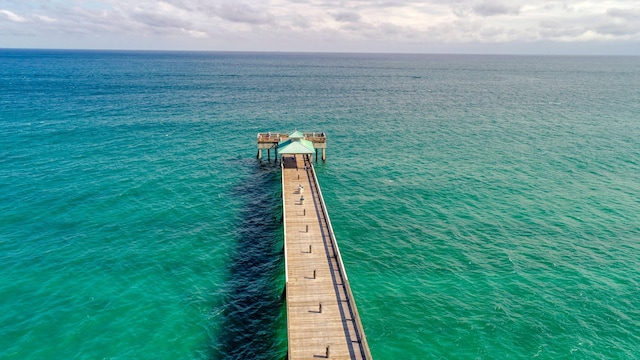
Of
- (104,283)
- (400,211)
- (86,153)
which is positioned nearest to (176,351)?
(104,283)

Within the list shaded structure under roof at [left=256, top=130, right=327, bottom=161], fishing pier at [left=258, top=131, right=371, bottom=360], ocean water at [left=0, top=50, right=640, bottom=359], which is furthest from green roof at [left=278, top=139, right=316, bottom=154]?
fishing pier at [left=258, top=131, right=371, bottom=360]

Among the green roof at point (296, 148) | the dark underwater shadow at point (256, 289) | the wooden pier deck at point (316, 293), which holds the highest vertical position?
the green roof at point (296, 148)

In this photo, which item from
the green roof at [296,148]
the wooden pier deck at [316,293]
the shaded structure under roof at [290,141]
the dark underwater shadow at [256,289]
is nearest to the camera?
the wooden pier deck at [316,293]

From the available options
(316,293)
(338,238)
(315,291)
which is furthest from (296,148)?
(316,293)

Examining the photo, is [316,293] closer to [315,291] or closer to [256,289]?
[315,291]

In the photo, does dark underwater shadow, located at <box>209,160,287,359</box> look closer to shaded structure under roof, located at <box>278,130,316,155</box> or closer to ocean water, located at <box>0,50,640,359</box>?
ocean water, located at <box>0,50,640,359</box>

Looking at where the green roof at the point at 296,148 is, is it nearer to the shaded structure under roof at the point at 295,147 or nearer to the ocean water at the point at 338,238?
the shaded structure under roof at the point at 295,147

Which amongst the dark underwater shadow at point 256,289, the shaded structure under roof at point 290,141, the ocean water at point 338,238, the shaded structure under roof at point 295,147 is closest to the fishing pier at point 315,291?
the dark underwater shadow at point 256,289
